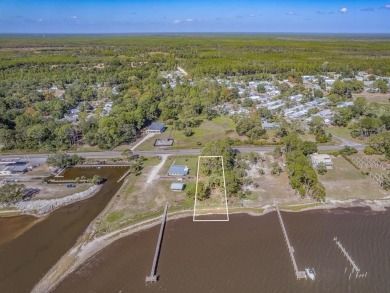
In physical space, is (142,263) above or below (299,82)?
below

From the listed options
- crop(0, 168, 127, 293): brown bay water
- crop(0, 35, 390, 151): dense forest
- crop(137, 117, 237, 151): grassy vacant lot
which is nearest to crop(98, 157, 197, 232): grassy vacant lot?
crop(0, 168, 127, 293): brown bay water

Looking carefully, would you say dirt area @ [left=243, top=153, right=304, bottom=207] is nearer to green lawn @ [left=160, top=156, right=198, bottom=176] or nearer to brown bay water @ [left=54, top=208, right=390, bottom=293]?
brown bay water @ [left=54, top=208, right=390, bottom=293]

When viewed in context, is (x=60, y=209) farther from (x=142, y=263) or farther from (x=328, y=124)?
(x=328, y=124)

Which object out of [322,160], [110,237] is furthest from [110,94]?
[322,160]

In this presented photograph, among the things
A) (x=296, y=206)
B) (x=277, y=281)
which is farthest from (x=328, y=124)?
(x=277, y=281)

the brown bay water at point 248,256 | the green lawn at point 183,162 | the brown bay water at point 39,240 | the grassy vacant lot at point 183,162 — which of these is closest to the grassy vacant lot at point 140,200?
the grassy vacant lot at point 183,162

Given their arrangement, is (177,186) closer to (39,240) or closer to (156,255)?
(156,255)
